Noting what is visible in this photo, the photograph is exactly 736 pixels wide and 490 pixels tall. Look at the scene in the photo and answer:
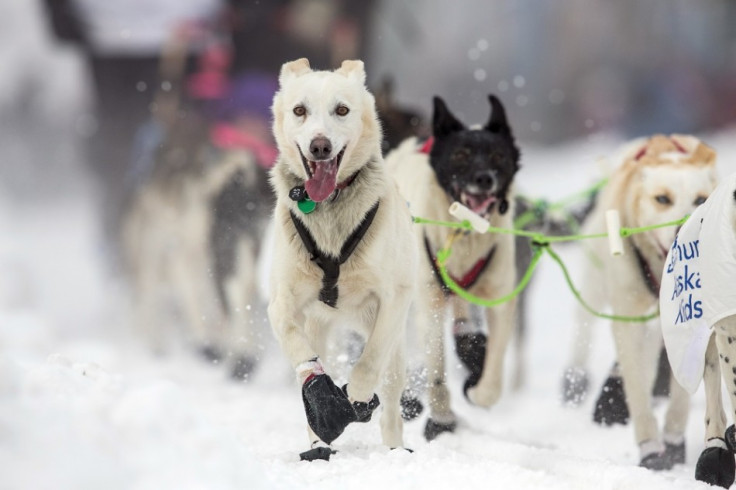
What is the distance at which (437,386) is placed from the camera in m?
4.21

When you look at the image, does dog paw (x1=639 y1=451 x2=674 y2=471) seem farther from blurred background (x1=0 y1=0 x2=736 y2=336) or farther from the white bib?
blurred background (x1=0 y1=0 x2=736 y2=336)

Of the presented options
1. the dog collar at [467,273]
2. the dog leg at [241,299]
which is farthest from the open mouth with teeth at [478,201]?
the dog leg at [241,299]

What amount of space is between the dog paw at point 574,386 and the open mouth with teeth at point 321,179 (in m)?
2.74

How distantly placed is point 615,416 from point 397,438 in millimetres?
1546

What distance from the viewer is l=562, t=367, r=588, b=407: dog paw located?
5.39 metres

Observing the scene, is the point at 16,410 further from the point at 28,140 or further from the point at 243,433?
the point at 28,140

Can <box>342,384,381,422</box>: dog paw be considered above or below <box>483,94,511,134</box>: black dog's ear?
below

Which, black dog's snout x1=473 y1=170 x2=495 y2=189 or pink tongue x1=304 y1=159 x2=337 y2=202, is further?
black dog's snout x1=473 y1=170 x2=495 y2=189

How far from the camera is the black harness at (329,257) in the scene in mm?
3070

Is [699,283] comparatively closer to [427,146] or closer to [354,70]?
[354,70]

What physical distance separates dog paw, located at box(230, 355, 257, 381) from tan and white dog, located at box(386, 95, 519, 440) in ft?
5.15

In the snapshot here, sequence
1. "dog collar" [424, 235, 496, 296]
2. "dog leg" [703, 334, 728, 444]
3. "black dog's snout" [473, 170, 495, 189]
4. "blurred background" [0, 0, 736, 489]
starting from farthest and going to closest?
1. "dog collar" [424, 235, 496, 296]
2. "black dog's snout" [473, 170, 495, 189]
3. "dog leg" [703, 334, 728, 444]
4. "blurred background" [0, 0, 736, 489]

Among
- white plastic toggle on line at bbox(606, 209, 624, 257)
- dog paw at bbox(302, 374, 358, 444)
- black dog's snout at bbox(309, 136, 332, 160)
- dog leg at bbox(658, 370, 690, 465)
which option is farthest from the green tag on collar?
dog leg at bbox(658, 370, 690, 465)

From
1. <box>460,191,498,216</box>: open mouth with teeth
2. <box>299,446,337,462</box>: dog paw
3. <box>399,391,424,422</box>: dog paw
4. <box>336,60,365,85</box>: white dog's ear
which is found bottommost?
<box>399,391,424,422</box>: dog paw
